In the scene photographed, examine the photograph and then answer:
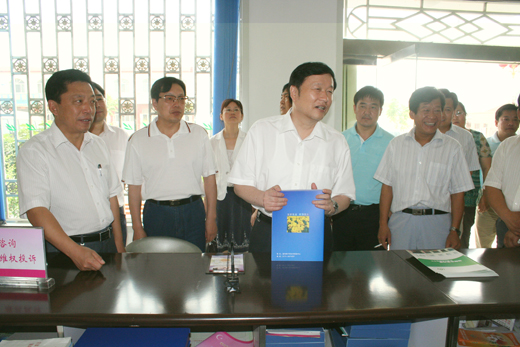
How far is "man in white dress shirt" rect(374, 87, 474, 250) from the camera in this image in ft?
7.25

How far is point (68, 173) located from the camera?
5.57 feet

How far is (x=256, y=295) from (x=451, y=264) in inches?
35.7

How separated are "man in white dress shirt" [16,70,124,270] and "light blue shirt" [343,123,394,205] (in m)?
1.75

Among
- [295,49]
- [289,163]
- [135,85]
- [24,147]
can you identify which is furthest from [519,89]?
[24,147]

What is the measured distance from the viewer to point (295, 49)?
378 cm

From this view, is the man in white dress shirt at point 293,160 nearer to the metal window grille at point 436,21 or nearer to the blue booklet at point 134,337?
the blue booklet at point 134,337

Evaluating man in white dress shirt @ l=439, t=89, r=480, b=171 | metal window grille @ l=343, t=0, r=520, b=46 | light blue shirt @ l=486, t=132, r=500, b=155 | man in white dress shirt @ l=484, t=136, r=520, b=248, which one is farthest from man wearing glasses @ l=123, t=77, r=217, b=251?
light blue shirt @ l=486, t=132, r=500, b=155

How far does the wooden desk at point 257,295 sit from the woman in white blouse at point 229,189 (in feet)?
6.43

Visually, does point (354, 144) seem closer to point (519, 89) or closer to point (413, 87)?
point (413, 87)

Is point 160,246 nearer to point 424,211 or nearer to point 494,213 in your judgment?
point 424,211

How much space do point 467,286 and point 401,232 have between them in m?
0.95

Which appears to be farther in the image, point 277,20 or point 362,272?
point 277,20

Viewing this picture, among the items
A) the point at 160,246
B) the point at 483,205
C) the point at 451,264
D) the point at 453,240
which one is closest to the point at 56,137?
the point at 160,246

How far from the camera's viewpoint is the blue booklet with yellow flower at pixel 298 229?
147cm
